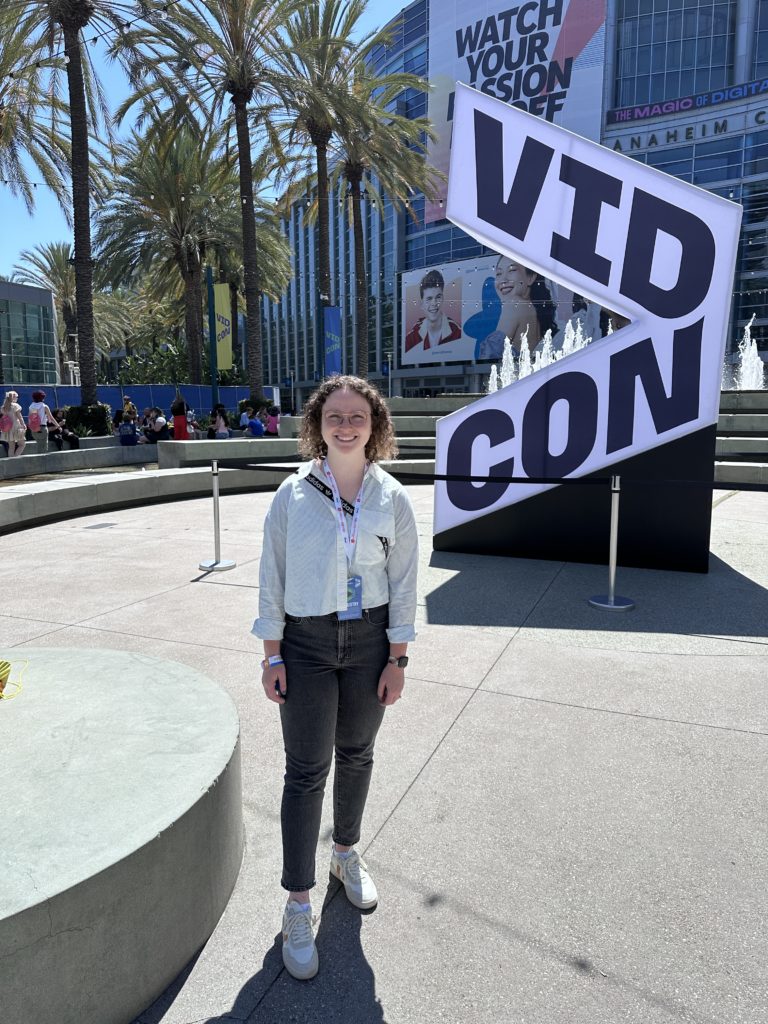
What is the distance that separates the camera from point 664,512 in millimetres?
6891

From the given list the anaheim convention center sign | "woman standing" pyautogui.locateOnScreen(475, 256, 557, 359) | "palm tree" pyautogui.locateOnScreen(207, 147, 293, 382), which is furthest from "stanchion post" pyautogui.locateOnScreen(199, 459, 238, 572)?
"woman standing" pyautogui.locateOnScreen(475, 256, 557, 359)

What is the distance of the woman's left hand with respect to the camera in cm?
220

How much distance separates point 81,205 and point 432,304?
45.9 metres

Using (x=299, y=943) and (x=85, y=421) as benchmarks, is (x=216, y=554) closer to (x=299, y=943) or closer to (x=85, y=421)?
(x=299, y=943)

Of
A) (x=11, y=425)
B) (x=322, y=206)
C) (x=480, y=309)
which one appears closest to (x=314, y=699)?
(x=11, y=425)

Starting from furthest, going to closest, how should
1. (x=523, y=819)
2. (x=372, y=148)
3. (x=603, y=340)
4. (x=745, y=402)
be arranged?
1. (x=372, y=148)
2. (x=745, y=402)
3. (x=603, y=340)
4. (x=523, y=819)

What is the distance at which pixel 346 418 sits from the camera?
2178mm

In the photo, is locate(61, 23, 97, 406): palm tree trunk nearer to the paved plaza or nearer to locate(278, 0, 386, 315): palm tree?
locate(278, 0, 386, 315): palm tree

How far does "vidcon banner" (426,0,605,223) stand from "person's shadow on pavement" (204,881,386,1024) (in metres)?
54.6

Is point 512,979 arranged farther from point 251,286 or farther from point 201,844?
point 251,286

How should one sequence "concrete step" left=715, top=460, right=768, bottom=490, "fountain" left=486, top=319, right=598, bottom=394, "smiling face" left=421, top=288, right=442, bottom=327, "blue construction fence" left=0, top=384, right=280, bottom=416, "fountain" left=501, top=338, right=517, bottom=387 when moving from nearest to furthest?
1. "concrete step" left=715, top=460, right=768, bottom=490
2. "blue construction fence" left=0, top=384, right=280, bottom=416
3. "fountain" left=486, top=319, right=598, bottom=394
4. "fountain" left=501, top=338, right=517, bottom=387
5. "smiling face" left=421, top=288, right=442, bottom=327

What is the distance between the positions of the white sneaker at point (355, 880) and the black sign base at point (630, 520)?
4.90m

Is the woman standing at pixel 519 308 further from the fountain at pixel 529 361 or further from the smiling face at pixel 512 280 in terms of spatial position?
the fountain at pixel 529 361

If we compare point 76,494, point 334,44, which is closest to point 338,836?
point 76,494
